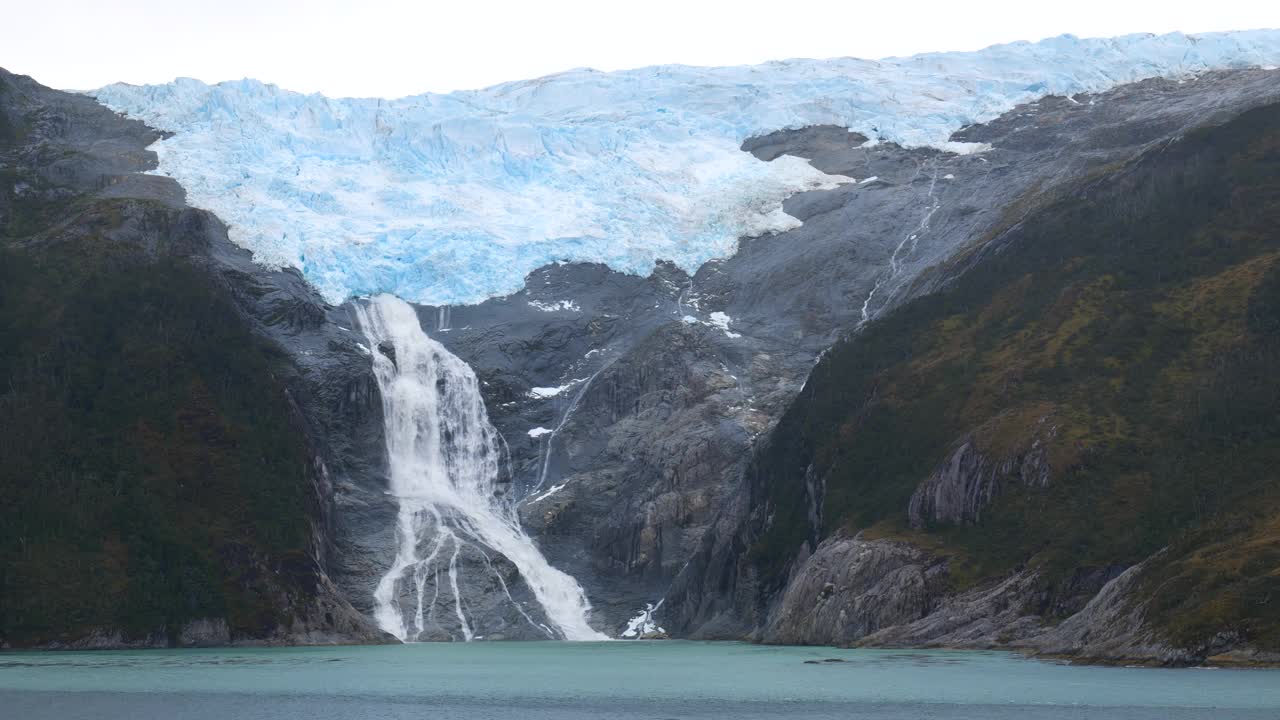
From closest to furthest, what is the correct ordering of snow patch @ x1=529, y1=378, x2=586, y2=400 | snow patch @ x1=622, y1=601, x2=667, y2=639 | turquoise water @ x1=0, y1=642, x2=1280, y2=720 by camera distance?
turquoise water @ x1=0, y1=642, x2=1280, y2=720, snow patch @ x1=622, y1=601, x2=667, y2=639, snow patch @ x1=529, y1=378, x2=586, y2=400

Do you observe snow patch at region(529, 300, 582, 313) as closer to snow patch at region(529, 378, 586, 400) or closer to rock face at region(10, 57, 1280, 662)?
rock face at region(10, 57, 1280, 662)

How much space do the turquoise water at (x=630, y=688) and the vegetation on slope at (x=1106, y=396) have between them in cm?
966

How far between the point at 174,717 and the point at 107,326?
284ft

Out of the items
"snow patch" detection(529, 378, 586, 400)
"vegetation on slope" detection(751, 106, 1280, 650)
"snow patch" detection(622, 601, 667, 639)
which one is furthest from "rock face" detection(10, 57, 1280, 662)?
"vegetation on slope" detection(751, 106, 1280, 650)

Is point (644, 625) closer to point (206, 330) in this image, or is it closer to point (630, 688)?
point (206, 330)

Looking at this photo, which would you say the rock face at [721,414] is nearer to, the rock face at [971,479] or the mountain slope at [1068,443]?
the rock face at [971,479]

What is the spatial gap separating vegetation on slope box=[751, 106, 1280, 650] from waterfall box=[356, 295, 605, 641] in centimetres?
2648

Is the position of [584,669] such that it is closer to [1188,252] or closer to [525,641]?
[525,641]

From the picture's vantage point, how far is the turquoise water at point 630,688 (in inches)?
2303

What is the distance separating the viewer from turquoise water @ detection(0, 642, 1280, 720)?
192 feet

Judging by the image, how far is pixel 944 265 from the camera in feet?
491

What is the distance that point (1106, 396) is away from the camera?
10656cm

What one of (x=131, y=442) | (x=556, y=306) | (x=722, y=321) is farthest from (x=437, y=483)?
(x=722, y=321)

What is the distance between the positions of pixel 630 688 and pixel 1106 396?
49493 mm
